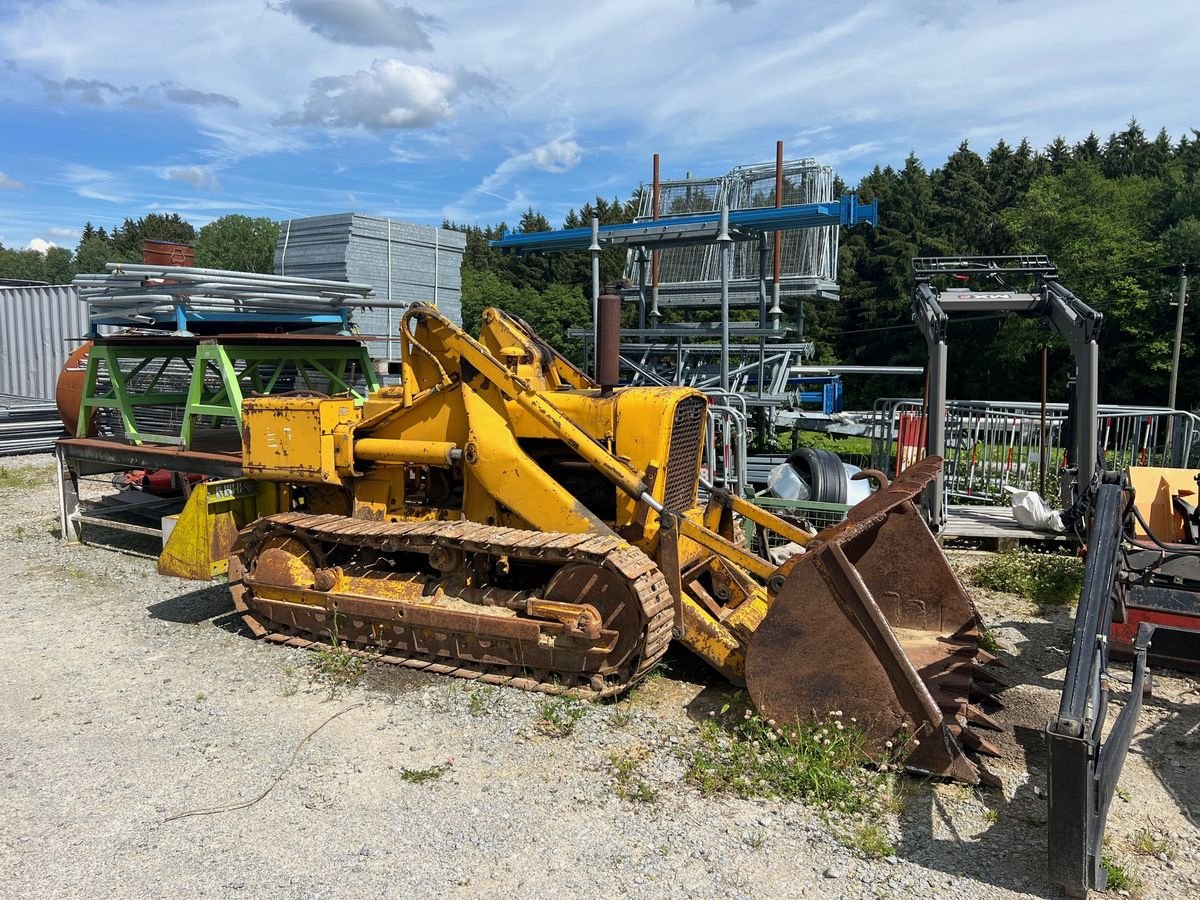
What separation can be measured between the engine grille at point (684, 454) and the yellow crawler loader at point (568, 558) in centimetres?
2

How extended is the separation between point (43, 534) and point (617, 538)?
8393 mm

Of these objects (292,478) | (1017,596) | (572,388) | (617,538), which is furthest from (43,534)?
(1017,596)

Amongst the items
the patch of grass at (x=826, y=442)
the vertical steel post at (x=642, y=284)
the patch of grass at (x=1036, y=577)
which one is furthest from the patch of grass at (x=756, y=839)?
the patch of grass at (x=826, y=442)

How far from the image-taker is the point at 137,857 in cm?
369

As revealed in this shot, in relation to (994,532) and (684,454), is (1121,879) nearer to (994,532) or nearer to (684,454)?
(684,454)

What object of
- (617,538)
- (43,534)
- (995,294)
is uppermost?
(995,294)

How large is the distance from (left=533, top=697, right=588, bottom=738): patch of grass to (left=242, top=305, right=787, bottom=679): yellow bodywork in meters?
0.76

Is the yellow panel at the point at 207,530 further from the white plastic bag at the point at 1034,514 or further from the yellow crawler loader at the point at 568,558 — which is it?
the white plastic bag at the point at 1034,514

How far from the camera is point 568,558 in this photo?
5.11m

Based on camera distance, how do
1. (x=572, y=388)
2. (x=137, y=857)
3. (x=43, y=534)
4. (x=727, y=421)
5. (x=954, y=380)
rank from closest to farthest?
(x=137, y=857) < (x=572, y=388) < (x=727, y=421) < (x=43, y=534) < (x=954, y=380)

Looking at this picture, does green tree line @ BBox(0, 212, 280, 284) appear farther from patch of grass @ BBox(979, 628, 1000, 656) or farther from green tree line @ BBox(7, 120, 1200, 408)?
patch of grass @ BBox(979, 628, 1000, 656)

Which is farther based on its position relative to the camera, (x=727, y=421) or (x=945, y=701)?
(x=727, y=421)

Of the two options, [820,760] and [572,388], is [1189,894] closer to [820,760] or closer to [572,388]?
[820,760]

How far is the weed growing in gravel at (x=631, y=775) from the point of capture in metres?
4.10
